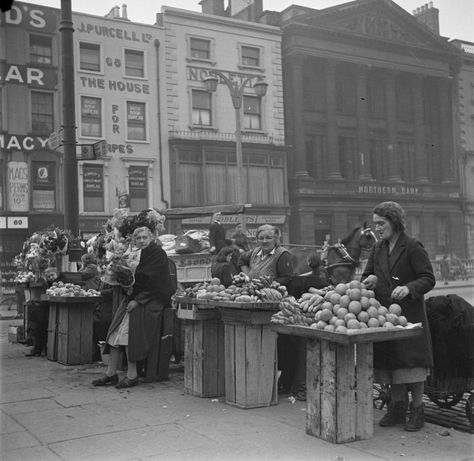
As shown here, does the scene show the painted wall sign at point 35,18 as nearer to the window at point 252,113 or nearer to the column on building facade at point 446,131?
the window at point 252,113

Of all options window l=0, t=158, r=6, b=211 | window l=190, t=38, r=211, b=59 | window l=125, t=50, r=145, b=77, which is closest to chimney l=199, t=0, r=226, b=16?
window l=190, t=38, r=211, b=59

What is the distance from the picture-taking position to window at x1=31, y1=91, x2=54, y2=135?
26.4 metres

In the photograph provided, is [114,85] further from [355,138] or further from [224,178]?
[355,138]

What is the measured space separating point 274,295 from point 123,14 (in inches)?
1044

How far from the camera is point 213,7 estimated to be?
1308 inches

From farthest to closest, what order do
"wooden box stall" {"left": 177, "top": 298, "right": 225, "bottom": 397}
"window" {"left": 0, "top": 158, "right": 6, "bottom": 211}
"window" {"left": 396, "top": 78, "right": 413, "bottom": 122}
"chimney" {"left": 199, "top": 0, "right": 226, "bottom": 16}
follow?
"chimney" {"left": 199, "top": 0, "right": 226, "bottom": 16}
"window" {"left": 396, "top": 78, "right": 413, "bottom": 122}
"window" {"left": 0, "top": 158, "right": 6, "bottom": 211}
"wooden box stall" {"left": 177, "top": 298, "right": 225, "bottom": 397}

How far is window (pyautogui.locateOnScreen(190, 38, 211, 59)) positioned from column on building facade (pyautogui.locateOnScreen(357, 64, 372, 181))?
749 centimetres

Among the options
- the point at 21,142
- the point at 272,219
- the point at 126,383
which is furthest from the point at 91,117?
the point at 126,383

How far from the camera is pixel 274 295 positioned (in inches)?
237

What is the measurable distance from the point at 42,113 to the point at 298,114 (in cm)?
1254

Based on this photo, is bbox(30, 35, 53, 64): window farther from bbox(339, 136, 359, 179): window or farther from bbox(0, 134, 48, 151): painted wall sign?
bbox(339, 136, 359, 179): window

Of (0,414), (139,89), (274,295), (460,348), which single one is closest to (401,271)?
(460,348)

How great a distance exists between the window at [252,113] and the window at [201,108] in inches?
76.6

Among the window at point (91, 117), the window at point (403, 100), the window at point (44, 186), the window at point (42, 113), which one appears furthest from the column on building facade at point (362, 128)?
the window at point (44, 186)
